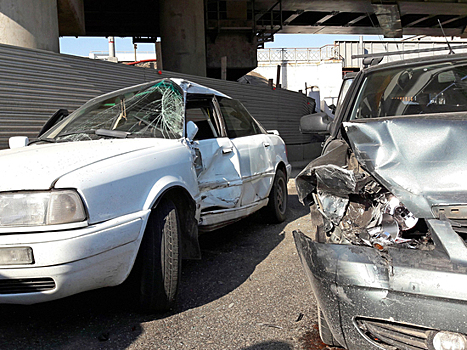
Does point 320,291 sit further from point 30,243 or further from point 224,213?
point 224,213

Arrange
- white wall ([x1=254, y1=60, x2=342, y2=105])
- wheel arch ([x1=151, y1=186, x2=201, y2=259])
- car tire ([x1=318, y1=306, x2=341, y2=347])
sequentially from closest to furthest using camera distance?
car tire ([x1=318, y1=306, x2=341, y2=347]) → wheel arch ([x1=151, y1=186, x2=201, y2=259]) → white wall ([x1=254, y1=60, x2=342, y2=105])

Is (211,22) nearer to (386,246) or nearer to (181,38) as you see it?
(181,38)

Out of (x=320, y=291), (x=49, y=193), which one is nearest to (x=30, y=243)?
(x=49, y=193)

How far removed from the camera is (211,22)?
59.2ft

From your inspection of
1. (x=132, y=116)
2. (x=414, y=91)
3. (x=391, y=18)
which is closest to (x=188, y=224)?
(x=132, y=116)

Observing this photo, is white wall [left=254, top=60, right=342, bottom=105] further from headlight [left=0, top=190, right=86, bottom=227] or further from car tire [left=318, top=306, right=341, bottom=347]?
headlight [left=0, top=190, right=86, bottom=227]

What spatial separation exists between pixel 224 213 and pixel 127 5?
17.5 metres

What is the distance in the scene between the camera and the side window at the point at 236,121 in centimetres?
454

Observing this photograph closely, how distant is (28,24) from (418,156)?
20.7ft

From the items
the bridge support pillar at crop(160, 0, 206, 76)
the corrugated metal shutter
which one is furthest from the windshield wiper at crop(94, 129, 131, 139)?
the bridge support pillar at crop(160, 0, 206, 76)

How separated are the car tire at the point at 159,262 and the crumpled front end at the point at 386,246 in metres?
0.83

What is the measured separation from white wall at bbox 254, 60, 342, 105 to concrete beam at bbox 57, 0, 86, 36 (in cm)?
2749

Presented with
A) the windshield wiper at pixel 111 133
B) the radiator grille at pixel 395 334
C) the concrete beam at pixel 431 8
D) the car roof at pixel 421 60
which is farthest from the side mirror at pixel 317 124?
the concrete beam at pixel 431 8

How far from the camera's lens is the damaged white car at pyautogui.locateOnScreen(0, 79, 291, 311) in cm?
228
